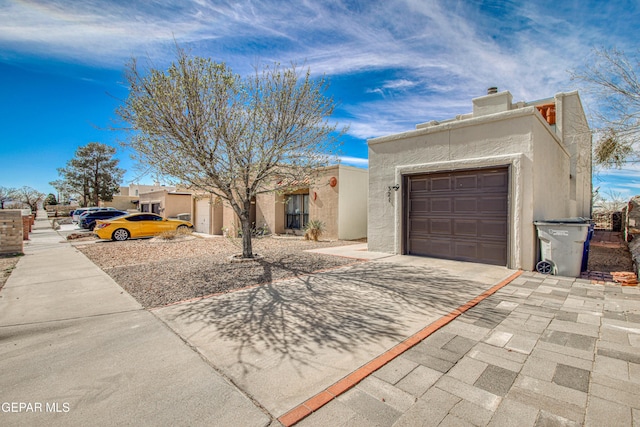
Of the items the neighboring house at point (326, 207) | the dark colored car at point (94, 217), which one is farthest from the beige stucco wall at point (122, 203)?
the neighboring house at point (326, 207)

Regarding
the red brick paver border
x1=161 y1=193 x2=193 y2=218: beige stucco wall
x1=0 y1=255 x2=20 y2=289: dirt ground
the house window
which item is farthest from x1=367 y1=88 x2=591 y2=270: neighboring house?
x1=161 y1=193 x2=193 y2=218: beige stucco wall

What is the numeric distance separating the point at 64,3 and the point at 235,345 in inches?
292

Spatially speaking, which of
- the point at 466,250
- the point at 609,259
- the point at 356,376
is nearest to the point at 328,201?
the point at 466,250

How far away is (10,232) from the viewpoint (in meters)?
9.95

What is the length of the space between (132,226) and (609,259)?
18570 mm

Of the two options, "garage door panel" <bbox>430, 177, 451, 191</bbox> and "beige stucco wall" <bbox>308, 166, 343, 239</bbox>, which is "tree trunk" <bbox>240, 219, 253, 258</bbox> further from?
"beige stucco wall" <bbox>308, 166, 343, 239</bbox>

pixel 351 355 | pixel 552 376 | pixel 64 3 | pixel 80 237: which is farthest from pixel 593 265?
pixel 80 237

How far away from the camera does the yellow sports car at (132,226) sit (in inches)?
544

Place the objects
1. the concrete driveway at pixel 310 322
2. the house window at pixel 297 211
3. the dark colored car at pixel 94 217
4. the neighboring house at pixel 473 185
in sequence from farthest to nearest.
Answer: the dark colored car at pixel 94 217
the house window at pixel 297 211
the neighboring house at pixel 473 185
the concrete driveway at pixel 310 322

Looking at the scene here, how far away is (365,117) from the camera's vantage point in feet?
39.9

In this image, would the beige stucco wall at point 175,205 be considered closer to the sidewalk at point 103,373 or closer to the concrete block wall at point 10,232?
the concrete block wall at point 10,232

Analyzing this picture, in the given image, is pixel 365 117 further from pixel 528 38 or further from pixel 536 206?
pixel 536 206

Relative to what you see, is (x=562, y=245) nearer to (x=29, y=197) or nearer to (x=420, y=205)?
(x=420, y=205)

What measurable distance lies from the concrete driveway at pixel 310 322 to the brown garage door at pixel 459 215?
3.04ft
